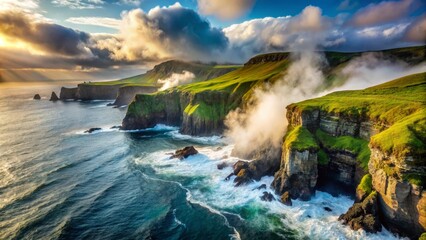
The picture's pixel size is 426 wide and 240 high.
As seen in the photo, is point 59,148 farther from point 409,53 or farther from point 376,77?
point 409,53

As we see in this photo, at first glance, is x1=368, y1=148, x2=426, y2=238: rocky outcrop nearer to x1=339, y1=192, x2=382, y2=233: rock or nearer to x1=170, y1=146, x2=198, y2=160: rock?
x1=339, y1=192, x2=382, y2=233: rock

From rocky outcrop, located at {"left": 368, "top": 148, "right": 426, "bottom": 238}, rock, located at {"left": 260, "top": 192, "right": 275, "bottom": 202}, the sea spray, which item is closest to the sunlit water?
rock, located at {"left": 260, "top": 192, "right": 275, "bottom": 202}

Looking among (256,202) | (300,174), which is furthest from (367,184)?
(256,202)

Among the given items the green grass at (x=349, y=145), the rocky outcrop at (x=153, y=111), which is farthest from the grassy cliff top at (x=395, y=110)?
the rocky outcrop at (x=153, y=111)

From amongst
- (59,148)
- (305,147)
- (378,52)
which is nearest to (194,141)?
(59,148)

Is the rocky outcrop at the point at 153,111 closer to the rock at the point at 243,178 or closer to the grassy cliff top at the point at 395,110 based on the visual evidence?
the rock at the point at 243,178
